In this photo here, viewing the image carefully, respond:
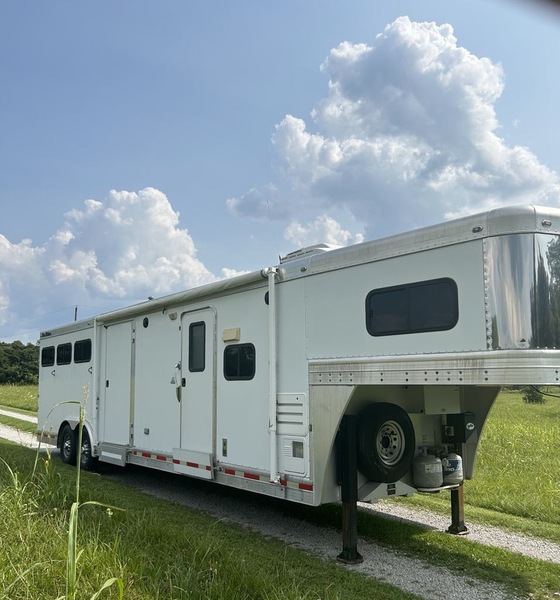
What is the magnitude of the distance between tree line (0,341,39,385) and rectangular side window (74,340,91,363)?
5173 centimetres

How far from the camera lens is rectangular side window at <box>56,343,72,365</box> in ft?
37.5

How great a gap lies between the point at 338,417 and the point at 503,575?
199 centimetres

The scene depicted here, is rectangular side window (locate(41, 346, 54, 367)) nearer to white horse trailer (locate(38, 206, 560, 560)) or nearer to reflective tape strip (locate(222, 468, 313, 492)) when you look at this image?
white horse trailer (locate(38, 206, 560, 560))

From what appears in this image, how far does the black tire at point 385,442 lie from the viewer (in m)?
5.77

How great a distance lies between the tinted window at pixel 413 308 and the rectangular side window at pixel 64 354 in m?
7.50

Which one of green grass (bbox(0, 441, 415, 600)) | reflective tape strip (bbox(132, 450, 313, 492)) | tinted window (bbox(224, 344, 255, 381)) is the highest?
tinted window (bbox(224, 344, 255, 381))

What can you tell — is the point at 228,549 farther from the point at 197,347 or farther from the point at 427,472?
the point at 197,347

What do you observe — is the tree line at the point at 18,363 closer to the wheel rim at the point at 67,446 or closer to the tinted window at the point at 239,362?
the wheel rim at the point at 67,446

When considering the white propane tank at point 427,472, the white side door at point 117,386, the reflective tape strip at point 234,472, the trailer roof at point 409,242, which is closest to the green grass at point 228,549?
the reflective tape strip at point 234,472

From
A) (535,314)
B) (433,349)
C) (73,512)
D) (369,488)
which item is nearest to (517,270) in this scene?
(535,314)

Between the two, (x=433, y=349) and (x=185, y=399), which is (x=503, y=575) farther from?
(x=185, y=399)

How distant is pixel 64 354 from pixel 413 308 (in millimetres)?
8268

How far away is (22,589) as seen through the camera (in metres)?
3.87

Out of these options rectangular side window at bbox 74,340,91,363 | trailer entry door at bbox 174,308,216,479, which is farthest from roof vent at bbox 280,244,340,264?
rectangular side window at bbox 74,340,91,363
